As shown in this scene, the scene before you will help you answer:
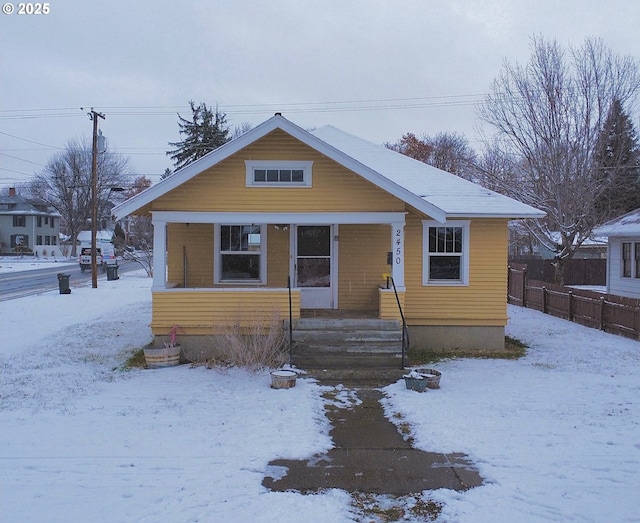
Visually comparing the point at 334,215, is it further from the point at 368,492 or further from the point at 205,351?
the point at 368,492

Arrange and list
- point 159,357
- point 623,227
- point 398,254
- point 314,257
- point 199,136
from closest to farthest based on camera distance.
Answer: point 159,357, point 398,254, point 314,257, point 623,227, point 199,136

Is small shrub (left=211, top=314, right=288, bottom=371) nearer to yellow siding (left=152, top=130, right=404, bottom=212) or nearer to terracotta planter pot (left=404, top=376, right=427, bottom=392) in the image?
yellow siding (left=152, top=130, right=404, bottom=212)

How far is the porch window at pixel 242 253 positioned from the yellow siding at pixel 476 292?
3.64m

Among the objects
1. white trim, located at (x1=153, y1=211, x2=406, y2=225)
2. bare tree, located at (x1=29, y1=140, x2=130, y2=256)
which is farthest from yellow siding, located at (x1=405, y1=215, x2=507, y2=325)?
bare tree, located at (x1=29, y1=140, x2=130, y2=256)

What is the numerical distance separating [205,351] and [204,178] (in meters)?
3.60

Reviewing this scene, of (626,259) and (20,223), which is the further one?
(20,223)

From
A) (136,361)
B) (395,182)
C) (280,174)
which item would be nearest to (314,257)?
(280,174)

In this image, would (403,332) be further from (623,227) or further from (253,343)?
(623,227)

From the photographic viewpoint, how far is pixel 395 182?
491 inches

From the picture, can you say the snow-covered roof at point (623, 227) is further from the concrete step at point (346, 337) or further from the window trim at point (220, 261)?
the window trim at point (220, 261)

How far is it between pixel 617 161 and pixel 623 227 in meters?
3.65

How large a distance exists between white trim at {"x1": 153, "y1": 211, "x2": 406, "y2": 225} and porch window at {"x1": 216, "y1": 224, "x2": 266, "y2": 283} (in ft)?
5.83

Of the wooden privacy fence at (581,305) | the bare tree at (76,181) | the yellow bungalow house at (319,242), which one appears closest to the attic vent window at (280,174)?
the yellow bungalow house at (319,242)

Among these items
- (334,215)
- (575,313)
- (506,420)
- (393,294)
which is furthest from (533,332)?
(506,420)
